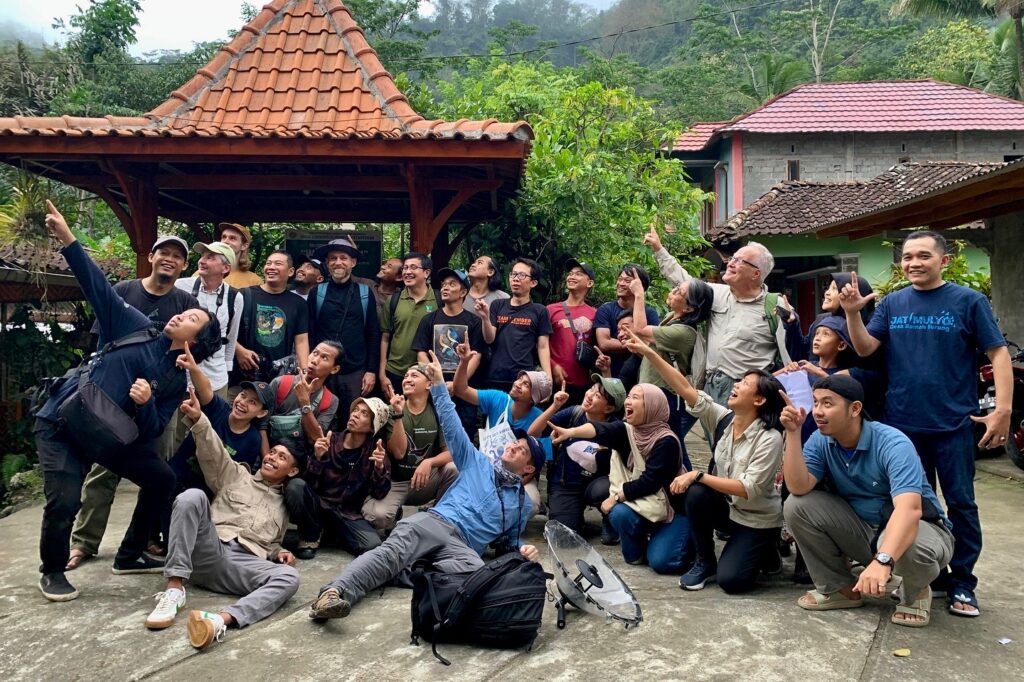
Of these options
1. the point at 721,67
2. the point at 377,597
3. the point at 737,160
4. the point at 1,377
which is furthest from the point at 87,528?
the point at 721,67

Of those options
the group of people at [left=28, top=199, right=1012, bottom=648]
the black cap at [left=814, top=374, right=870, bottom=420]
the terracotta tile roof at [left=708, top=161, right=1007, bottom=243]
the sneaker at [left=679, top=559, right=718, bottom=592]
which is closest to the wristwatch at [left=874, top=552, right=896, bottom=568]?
the group of people at [left=28, top=199, right=1012, bottom=648]

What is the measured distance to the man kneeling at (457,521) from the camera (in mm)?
4305

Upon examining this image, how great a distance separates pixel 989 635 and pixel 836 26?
4223 cm

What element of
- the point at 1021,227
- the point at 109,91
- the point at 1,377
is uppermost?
the point at 109,91

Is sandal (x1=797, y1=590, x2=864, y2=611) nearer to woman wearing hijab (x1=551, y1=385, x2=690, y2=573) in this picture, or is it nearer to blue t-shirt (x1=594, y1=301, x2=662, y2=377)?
woman wearing hijab (x1=551, y1=385, x2=690, y2=573)

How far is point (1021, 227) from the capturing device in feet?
35.9

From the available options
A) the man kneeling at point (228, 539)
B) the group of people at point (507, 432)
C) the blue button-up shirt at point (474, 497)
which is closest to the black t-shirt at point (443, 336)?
the group of people at point (507, 432)

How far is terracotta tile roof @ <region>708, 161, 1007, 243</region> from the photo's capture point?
17.9m

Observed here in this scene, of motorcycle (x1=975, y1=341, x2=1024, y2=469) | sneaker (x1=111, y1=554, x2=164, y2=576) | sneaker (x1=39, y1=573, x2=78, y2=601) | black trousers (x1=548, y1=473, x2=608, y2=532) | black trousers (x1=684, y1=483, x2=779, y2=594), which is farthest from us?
motorcycle (x1=975, y1=341, x2=1024, y2=469)

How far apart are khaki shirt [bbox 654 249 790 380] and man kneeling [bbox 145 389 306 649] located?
2.75 meters

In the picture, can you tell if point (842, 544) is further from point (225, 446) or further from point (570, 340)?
point (225, 446)

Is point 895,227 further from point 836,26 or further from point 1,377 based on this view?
point 836,26

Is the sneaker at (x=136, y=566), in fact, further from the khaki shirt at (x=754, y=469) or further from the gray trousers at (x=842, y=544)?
the gray trousers at (x=842, y=544)

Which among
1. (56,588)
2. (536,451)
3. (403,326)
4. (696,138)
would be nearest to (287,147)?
(403,326)
